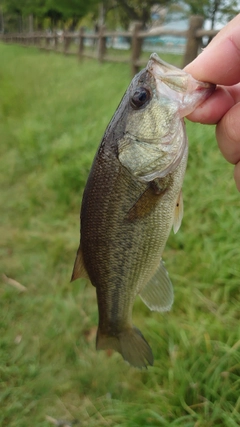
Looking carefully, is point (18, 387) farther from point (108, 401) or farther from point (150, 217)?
point (150, 217)

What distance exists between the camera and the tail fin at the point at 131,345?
68.9 inches

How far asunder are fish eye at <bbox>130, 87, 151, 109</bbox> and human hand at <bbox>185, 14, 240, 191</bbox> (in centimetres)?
16

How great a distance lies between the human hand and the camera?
3.84 ft

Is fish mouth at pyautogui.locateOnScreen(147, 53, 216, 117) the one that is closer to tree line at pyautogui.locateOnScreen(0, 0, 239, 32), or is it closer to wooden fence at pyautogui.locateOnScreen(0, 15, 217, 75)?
wooden fence at pyautogui.locateOnScreen(0, 15, 217, 75)

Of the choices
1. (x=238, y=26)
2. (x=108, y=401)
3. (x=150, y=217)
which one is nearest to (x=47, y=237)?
(x=108, y=401)

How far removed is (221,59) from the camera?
1.17 metres

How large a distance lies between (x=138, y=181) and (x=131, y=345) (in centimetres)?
87

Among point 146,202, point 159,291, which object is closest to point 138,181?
point 146,202

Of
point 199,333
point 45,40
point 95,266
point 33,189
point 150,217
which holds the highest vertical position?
point 150,217

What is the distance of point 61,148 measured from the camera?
484 cm

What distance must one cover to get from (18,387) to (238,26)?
2302 mm

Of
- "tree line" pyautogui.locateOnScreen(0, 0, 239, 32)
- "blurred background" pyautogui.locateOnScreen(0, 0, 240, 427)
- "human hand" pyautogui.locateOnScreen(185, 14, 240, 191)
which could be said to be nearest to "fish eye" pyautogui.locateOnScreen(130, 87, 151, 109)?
"human hand" pyautogui.locateOnScreen(185, 14, 240, 191)

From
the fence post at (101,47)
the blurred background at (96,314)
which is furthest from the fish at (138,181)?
the fence post at (101,47)

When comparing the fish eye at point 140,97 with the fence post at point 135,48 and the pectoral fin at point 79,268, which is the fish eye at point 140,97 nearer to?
the pectoral fin at point 79,268
